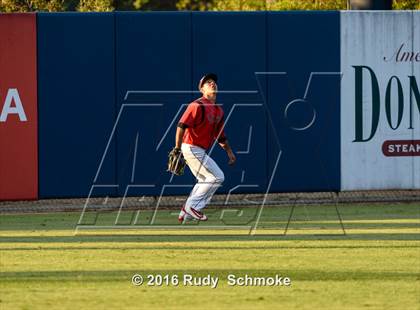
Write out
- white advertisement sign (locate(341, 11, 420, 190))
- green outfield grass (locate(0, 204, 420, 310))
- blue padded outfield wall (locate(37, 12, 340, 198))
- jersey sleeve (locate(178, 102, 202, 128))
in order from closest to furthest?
green outfield grass (locate(0, 204, 420, 310))
jersey sleeve (locate(178, 102, 202, 128))
blue padded outfield wall (locate(37, 12, 340, 198))
white advertisement sign (locate(341, 11, 420, 190))

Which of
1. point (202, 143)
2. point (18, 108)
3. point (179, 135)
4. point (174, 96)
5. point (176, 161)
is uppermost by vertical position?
point (174, 96)

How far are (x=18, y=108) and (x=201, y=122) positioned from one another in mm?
4020

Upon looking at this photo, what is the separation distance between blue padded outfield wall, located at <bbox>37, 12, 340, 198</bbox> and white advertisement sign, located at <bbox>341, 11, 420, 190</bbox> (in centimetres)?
30

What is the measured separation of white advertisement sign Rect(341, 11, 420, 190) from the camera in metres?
21.9

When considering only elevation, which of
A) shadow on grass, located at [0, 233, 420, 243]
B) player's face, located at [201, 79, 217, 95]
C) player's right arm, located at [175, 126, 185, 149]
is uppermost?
player's face, located at [201, 79, 217, 95]

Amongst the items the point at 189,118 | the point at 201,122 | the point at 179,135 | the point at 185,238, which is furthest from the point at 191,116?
the point at 185,238

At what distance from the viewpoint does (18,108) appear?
21000 millimetres

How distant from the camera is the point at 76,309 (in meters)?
11.3

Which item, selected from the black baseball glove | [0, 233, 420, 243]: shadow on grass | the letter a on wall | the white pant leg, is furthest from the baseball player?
the letter a on wall

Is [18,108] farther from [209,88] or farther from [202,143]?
[209,88]

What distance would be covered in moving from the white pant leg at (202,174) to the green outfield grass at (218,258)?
1.34ft

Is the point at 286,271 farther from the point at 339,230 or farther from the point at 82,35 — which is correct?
the point at 82,35

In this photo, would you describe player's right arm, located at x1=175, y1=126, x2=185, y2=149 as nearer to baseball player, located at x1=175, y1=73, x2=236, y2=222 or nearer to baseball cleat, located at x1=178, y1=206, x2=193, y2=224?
baseball player, located at x1=175, y1=73, x2=236, y2=222

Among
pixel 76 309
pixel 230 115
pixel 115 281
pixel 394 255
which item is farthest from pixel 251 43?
pixel 76 309
